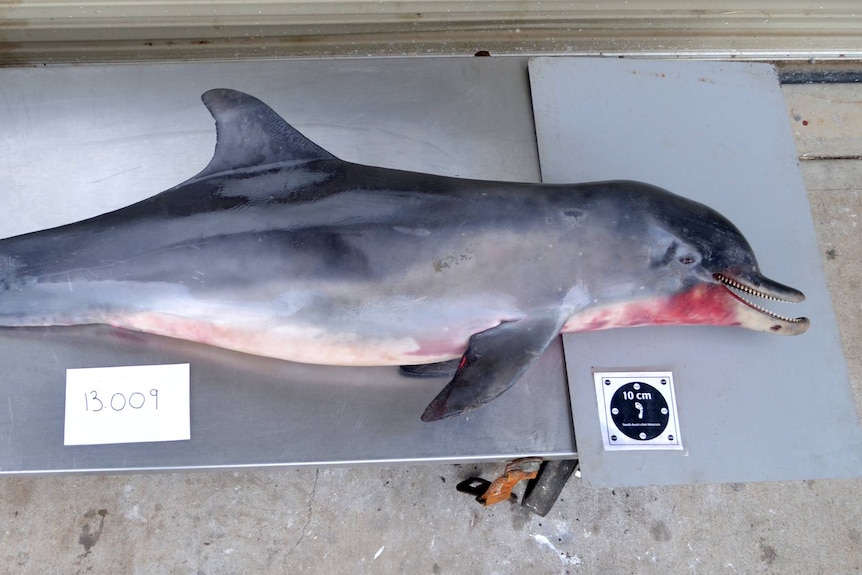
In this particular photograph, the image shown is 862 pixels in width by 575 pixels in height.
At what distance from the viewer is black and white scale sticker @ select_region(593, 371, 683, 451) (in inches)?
85.2

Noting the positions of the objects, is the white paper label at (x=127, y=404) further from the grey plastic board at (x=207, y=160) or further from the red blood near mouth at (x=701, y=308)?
the red blood near mouth at (x=701, y=308)

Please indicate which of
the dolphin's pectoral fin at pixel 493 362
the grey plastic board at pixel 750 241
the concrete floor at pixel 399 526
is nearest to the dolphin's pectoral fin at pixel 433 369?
the dolphin's pectoral fin at pixel 493 362

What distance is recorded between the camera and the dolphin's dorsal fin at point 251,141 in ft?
6.68

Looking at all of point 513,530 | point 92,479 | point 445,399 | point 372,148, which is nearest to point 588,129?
point 372,148

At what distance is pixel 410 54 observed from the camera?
3.08 meters

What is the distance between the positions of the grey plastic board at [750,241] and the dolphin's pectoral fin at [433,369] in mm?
443

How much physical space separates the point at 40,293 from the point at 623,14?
9.09 feet

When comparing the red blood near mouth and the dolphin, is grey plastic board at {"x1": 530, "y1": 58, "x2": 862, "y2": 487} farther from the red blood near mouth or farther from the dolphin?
the dolphin

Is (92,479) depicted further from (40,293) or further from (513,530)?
(513,530)

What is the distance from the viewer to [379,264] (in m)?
1.87

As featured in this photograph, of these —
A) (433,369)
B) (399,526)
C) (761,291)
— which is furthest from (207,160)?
(761,291)

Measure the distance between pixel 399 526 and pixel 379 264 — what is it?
144 centimetres

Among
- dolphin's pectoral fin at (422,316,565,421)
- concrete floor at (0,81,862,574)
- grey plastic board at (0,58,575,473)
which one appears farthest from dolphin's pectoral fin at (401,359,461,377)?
concrete floor at (0,81,862,574)

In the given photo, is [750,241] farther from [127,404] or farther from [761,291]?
[127,404]
